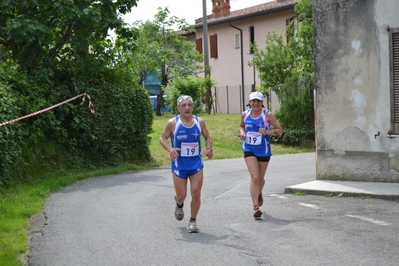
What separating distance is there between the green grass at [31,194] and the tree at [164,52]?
17115mm

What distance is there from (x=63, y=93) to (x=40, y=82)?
84cm

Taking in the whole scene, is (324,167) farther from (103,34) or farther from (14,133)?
(103,34)

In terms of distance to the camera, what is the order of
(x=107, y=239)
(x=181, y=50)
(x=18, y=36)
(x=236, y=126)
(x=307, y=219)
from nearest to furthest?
(x=107, y=239), (x=307, y=219), (x=18, y=36), (x=236, y=126), (x=181, y=50)

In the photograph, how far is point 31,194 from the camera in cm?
1352

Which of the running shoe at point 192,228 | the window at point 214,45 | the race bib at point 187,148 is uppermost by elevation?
the window at point 214,45

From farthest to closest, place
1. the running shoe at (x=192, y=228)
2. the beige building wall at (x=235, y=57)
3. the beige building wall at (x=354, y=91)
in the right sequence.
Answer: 1. the beige building wall at (x=235, y=57)
2. the beige building wall at (x=354, y=91)
3. the running shoe at (x=192, y=228)

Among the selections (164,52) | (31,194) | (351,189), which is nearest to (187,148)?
(351,189)

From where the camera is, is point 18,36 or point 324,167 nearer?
point 324,167

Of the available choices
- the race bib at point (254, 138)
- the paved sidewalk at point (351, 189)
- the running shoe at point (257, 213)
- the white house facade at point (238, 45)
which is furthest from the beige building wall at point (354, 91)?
the white house facade at point (238, 45)

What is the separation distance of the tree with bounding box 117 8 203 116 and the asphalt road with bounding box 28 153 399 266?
30.2 metres

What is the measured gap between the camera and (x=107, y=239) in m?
9.27

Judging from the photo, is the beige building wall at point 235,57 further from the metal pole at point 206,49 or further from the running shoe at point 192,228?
the running shoe at point 192,228

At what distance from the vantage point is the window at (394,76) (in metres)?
13.4

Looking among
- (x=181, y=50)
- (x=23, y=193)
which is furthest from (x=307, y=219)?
(x=181, y=50)
